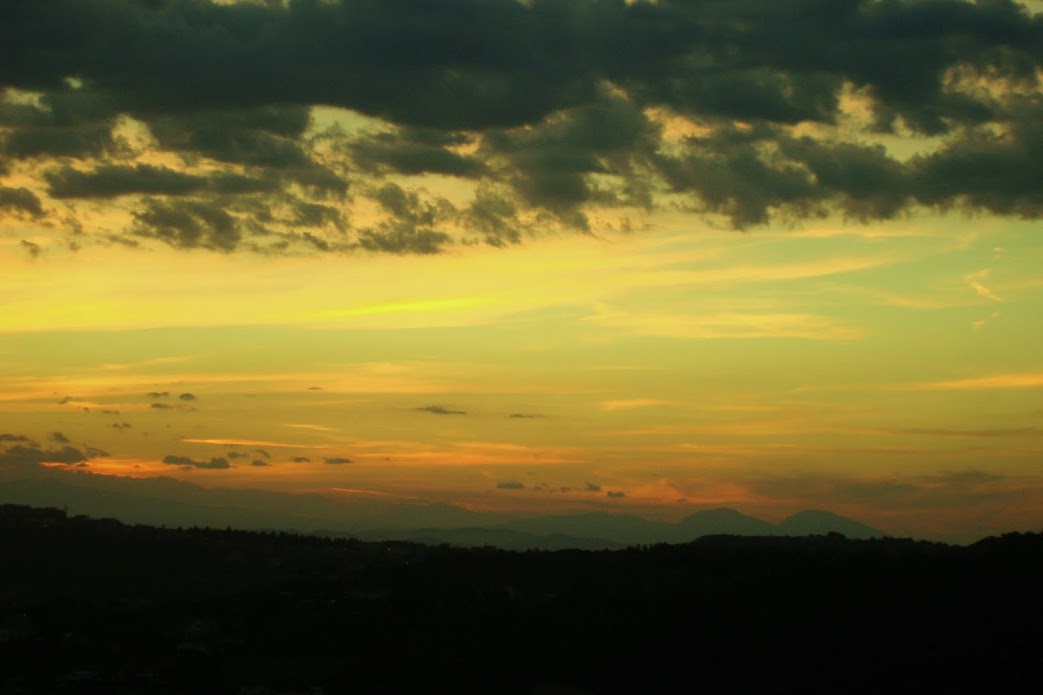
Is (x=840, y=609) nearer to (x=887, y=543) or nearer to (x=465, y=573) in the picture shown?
(x=887, y=543)

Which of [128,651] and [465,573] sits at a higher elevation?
[465,573]

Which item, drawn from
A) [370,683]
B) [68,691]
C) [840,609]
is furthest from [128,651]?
[840,609]

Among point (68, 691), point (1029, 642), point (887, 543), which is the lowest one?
point (68, 691)

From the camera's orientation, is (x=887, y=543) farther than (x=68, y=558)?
No

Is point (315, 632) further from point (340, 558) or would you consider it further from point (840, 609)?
point (840, 609)

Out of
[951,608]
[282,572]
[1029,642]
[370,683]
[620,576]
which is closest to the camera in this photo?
[1029,642]

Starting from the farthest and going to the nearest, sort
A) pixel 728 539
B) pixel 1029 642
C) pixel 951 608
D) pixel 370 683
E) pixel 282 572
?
pixel 728 539 → pixel 282 572 → pixel 951 608 → pixel 370 683 → pixel 1029 642
